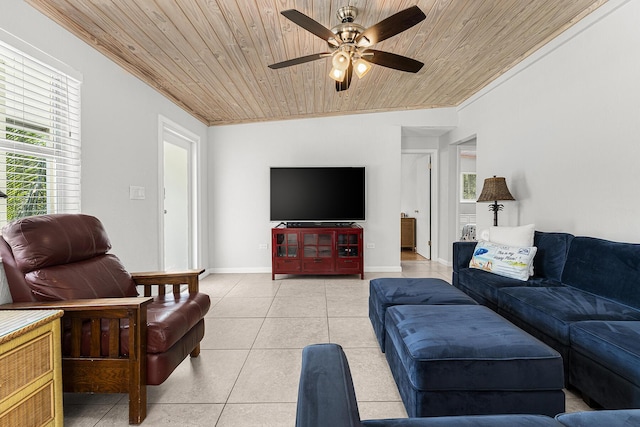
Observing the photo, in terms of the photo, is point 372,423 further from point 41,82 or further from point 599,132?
point 599,132

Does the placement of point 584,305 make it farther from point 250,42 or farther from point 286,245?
point 286,245

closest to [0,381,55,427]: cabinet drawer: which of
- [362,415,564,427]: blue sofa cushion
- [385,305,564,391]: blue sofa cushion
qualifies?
[362,415,564,427]: blue sofa cushion

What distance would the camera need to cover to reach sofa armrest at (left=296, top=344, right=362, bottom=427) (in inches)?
27.1

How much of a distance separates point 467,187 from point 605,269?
3584mm

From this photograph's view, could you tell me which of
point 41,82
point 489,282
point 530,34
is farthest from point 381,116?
point 41,82

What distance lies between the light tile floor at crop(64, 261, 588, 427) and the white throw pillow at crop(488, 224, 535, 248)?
1.39 m

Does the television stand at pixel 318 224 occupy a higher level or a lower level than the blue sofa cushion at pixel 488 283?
higher

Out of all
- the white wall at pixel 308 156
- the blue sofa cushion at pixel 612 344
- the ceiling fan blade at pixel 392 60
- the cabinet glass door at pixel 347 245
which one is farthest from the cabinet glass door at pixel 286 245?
the blue sofa cushion at pixel 612 344

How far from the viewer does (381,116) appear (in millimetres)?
4988

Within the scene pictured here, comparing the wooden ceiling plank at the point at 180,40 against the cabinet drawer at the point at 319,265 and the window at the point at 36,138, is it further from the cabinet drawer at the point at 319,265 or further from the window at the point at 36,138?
the cabinet drawer at the point at 319,265

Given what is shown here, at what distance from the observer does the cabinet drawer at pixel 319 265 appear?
15.0ft

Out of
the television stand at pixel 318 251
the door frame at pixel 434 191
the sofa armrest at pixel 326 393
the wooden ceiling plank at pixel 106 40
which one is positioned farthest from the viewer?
the door frame at pixel 434 191

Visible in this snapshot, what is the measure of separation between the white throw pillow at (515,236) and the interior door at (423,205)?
9.97 feet

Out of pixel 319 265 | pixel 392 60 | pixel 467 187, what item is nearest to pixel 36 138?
pixel 392 60
